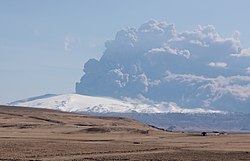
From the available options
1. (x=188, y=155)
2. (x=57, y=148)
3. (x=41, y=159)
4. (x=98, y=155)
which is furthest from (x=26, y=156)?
(x=188, y=155)

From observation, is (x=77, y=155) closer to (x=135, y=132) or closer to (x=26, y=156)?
(x=26, y=156)

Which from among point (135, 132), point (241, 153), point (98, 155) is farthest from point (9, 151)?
point (135, 132)

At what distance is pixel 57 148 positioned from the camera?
70.6 m

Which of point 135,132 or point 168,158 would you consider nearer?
point 168,158

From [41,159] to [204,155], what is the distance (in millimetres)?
18250

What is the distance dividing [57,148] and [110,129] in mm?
63507

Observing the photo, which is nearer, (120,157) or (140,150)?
(120,157)

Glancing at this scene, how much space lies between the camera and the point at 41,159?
185 ft

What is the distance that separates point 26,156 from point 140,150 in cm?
1750

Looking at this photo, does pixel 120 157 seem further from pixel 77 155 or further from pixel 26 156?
pixel 26 156

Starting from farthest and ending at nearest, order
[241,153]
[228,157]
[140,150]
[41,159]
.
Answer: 1. [140,150]
2. [241,153]
3. [228,157]
4. [41,159]

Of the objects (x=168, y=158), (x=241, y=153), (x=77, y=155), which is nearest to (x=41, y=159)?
(x=77, y=155)

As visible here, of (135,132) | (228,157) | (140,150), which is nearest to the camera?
(228,157)

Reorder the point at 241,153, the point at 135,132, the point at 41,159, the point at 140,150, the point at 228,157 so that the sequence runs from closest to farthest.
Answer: the point at 41,159
the point at 228,157
the point at 241,153
the point at 140,150
the point at 135,132
